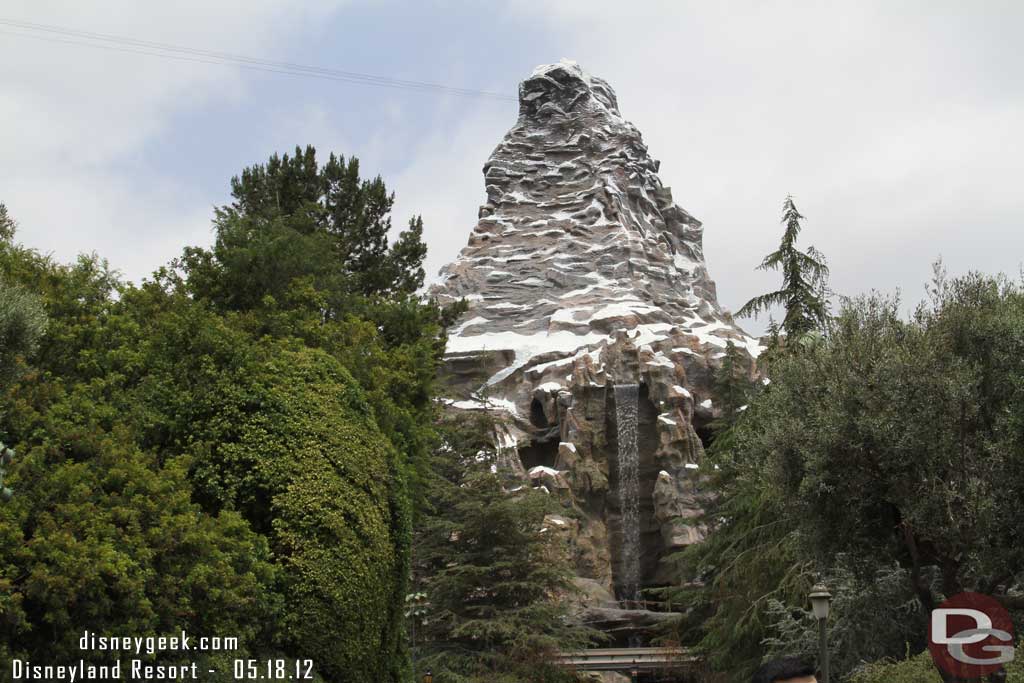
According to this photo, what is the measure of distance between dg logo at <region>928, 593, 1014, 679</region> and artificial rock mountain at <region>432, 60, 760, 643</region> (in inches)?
588

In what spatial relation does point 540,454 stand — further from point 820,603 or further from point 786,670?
point 786,670

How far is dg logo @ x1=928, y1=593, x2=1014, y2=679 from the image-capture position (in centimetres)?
1181

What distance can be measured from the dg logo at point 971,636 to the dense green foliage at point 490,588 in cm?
1305

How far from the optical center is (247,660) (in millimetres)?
11445

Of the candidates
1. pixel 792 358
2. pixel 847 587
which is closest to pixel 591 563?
pixel 847 587

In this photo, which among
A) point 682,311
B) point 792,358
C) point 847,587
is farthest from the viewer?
point 682,311

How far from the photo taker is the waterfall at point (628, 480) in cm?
4409

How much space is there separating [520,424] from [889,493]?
33438 mm

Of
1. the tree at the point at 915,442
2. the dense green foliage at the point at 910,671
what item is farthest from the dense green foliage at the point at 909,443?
the dense green foliage at the point at 910,671

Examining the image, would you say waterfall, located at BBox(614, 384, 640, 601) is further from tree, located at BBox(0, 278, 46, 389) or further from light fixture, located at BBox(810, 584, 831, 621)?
tree, located at BBox(0, 278, 46, 389)

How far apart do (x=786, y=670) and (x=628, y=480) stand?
40.5 meters

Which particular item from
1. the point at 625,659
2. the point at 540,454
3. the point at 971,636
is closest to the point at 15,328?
the point at 971,636

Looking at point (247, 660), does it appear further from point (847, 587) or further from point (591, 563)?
point (591, 563)

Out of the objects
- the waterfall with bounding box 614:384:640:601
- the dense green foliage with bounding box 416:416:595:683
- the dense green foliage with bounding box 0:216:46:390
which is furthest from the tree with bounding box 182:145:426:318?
the waterfall with bounding box 614:384:640:601
